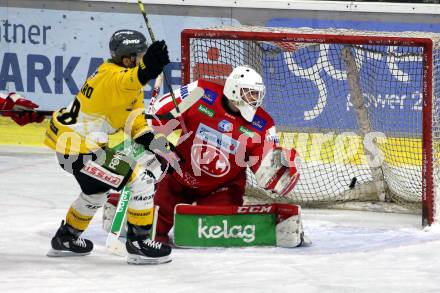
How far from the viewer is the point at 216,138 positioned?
6.82m

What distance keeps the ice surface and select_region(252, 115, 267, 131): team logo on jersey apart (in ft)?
2.24

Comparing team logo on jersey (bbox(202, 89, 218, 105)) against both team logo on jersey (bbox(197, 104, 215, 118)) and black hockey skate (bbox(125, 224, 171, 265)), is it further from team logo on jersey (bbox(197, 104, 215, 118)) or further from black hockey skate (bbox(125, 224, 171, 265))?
black hockey skate (bbox(125, 224, 171, 265))

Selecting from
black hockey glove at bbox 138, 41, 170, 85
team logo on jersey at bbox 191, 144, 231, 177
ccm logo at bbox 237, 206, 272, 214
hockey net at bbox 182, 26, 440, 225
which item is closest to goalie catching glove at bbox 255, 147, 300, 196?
ccm logo at bbox 237, 206, 272, 214

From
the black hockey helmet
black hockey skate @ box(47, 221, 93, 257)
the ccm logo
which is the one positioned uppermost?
the black hockey helmet

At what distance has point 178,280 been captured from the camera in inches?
224

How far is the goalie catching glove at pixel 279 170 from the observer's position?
21.6ft

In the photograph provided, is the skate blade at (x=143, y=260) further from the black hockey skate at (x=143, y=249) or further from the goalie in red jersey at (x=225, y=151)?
the goalie in red jersey at (x=225, y=151)

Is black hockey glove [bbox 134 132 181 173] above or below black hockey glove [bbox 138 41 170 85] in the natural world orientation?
below

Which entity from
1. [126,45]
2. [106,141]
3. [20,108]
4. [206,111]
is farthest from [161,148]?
[20,108]

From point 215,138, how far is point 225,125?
100 mm

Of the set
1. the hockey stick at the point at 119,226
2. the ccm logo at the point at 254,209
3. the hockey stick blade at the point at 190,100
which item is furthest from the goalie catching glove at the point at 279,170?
the hockey stick at the point at 119,226

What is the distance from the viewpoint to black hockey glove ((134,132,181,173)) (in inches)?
244

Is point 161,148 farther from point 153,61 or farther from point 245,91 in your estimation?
point 153,61

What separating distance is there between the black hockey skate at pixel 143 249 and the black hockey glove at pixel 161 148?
449mm
